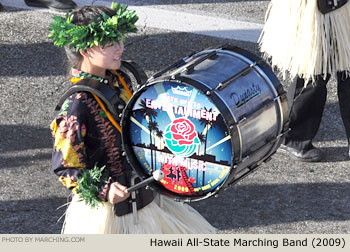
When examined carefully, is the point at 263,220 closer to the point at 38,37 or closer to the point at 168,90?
the point at 168,90

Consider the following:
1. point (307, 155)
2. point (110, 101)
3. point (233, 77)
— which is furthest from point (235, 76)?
point (307, 155)

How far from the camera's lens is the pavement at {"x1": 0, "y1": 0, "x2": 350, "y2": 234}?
5398 millimetres

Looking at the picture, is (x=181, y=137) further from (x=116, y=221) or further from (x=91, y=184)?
(x=116, y=221)

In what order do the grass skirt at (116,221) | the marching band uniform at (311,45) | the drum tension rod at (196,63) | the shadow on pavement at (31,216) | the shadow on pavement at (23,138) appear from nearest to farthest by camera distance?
the drum tension rod at (196,63)
the grass skirt at (116,221)
the shadow on pavement at (31,216)
the marching band uniform at (311,45)
the shadow on pavement at (23,138)

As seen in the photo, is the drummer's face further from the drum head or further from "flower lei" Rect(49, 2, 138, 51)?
the drum head

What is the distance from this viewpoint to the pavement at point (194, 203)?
5398 mm

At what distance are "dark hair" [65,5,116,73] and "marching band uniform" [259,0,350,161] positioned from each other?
6.33 ft

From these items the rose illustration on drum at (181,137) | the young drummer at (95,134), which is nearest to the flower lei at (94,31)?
the young drummer at (95,134)

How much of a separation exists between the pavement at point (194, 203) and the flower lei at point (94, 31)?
63.1 inches

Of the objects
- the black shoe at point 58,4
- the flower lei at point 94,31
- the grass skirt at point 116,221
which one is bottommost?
the grass skirt at point 116,221

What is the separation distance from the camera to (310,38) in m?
5.55

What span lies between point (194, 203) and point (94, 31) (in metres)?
2.01

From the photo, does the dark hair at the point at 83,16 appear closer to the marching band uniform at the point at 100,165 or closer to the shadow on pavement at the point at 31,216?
the marching band uniform at the point at 100,165

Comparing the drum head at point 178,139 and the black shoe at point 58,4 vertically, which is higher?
the drum head at point 178,139
